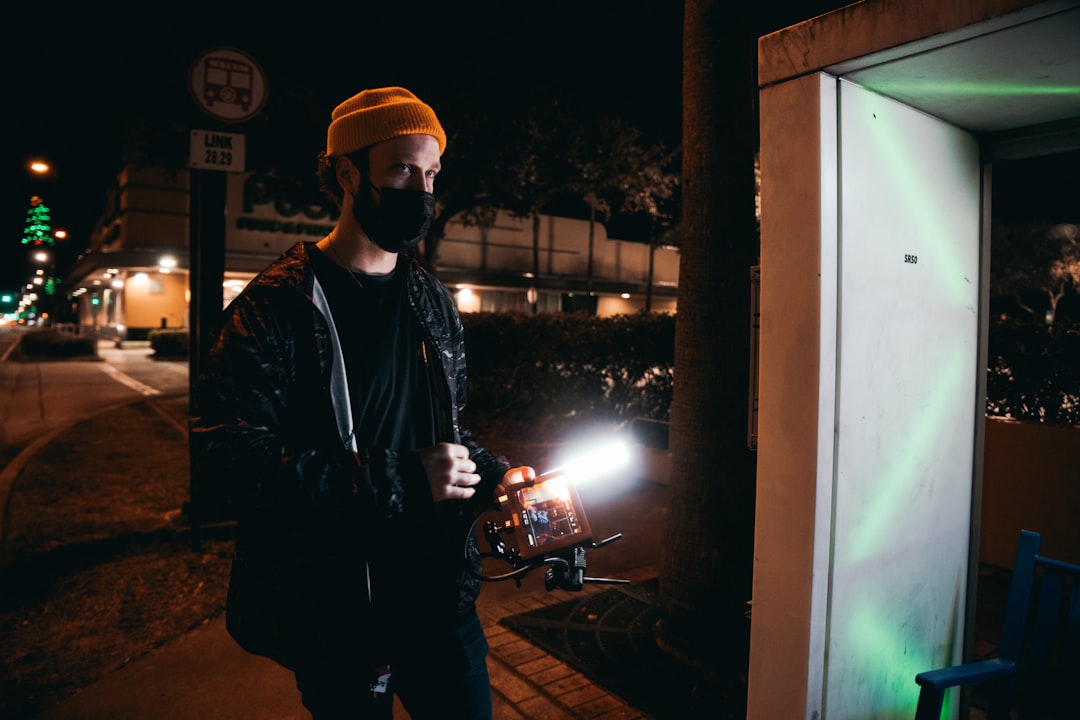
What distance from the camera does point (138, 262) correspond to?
Result: 24547 millimetres

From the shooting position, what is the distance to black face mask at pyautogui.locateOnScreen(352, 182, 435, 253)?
1865mm

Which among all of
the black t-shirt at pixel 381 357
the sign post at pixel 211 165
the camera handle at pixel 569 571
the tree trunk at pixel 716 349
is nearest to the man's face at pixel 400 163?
the black t-shirt at pixel 381 357

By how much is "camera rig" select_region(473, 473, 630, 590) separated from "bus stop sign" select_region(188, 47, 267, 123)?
16.1 feet

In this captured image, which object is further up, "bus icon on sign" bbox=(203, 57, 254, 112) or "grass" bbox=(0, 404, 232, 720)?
"bus icon on sign" bbox=(203, 57, 254, 112)

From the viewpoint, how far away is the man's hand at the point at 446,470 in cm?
157

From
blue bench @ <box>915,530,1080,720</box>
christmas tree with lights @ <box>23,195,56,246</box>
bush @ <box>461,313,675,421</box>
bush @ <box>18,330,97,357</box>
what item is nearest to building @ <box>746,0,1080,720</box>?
blue bench @ <box>915,530,1080,720</box>

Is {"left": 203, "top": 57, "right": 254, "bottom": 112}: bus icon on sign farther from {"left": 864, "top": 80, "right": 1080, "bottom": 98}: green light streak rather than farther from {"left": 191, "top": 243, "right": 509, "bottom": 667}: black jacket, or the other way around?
{"left": 864, "top": 80, "right": 1080, "bottom": 98}: green light streak

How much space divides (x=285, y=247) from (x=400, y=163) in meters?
26.2

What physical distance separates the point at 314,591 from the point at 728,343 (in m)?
2.66

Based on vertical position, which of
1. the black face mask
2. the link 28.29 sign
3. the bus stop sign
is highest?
the bus stop sign

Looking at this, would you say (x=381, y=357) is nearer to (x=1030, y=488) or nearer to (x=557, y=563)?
(x=557, y=563)

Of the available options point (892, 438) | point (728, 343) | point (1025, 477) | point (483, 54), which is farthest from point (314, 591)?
point (483, 54)

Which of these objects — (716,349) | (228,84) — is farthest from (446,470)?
(228,84)

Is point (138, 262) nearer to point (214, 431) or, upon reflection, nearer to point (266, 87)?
point (266, 87)
